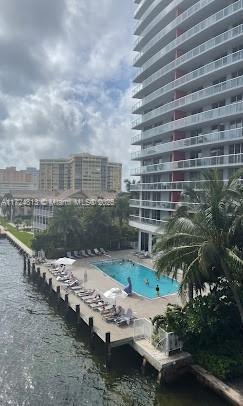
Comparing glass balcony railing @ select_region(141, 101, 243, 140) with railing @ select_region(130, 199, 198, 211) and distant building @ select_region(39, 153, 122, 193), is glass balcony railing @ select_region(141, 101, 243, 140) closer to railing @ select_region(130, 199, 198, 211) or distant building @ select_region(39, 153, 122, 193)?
railing @ select_region(130, 199, 198, 211)

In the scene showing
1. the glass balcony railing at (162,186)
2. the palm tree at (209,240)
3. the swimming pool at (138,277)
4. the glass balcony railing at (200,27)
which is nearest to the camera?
the palm tree at (209,240)

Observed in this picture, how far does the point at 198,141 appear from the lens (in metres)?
39.6

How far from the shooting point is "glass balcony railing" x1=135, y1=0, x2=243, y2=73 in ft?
115

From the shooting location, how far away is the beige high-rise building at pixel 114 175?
187325 mm

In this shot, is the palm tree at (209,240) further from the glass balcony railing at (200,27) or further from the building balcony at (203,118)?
the glass balcony railing at (200,27)

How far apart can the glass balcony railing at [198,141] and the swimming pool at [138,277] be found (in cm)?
1540

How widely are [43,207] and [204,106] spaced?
117 ft

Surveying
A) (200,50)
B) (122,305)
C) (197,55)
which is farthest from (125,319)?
(200,50)

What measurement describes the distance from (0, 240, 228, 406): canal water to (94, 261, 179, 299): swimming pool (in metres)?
9.26

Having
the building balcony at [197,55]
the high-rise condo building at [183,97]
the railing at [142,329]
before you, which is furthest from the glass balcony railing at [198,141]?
the railing at [142,329]

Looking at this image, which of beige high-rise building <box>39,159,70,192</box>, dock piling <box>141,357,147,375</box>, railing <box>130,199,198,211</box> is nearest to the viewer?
dock piling <box>141,357,147,375</box>

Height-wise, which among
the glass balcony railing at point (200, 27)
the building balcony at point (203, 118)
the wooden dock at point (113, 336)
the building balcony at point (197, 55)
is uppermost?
the glass balcony railing at point (200, 27)

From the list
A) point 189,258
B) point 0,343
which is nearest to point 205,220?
point 189,258

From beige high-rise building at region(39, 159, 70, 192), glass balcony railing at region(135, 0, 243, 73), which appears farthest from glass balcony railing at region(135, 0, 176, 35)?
beige high-rise building at region(39, 159, 70, 192)
